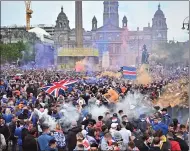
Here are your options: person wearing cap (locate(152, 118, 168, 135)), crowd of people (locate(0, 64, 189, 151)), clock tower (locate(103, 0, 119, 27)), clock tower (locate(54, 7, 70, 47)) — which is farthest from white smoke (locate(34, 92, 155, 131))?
clock tower (locate(54, 7, 70, 47))

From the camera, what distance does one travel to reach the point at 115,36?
281ft

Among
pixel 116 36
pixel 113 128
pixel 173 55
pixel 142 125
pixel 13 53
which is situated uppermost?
pixel 116 36

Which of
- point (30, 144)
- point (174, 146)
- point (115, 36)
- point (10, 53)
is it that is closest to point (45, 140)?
point (30, 144)

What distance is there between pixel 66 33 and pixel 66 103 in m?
102

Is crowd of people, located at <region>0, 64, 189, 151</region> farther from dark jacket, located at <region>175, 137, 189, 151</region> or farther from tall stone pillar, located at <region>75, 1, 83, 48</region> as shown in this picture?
tall stone pillar, located at <region>75, 1, 83, 48</region>

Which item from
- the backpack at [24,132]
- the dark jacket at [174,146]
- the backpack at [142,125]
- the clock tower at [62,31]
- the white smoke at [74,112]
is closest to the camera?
the dark jacket at [174,146]

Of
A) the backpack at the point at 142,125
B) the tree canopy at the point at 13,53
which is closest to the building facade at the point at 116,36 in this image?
the tree canopy at the point at 13,53

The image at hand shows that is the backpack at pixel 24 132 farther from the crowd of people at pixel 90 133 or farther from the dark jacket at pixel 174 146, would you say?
the dark jacket at pixel 174 146

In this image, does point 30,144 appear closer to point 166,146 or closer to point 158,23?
point 166,146

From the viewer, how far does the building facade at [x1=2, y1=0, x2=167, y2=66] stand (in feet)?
201

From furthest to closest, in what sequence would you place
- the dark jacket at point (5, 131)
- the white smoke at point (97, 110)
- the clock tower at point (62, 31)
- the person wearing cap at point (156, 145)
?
the clock tower at point (62, 31)
the white smoke at point (97, 110)
the dark jacket at point (5, 131)
the person wearing cap at point (156, 145)

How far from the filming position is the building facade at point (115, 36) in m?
61.1

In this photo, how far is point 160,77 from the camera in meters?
29.5

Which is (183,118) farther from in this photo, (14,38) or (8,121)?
(14,38)
